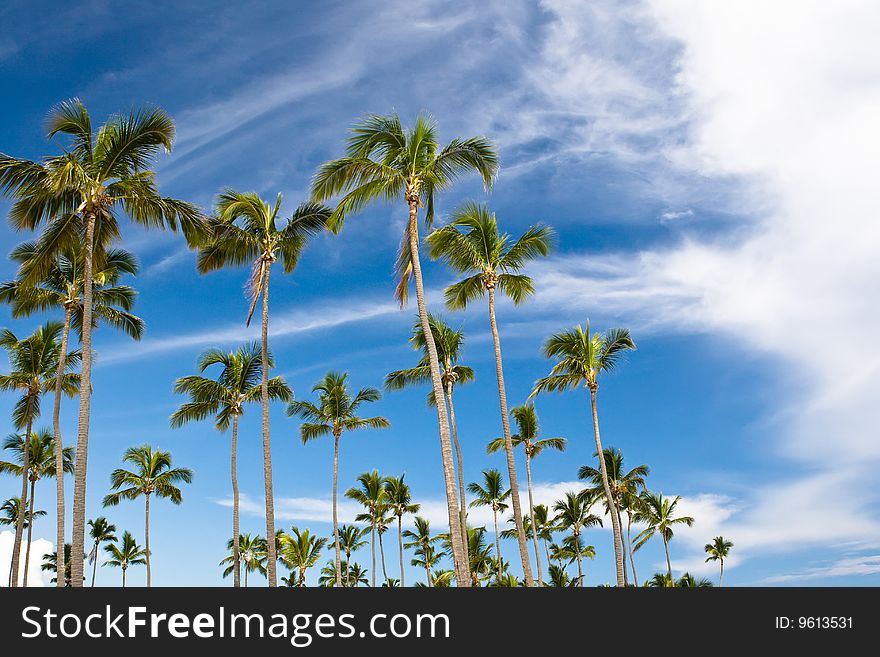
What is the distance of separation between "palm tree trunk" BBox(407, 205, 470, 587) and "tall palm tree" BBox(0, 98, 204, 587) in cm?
647

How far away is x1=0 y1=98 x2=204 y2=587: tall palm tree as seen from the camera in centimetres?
1822

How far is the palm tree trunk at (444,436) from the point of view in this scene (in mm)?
16828

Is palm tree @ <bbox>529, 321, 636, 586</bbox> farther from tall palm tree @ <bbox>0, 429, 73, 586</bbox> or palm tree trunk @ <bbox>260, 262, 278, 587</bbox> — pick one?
tall palm tree @ <bbox>0, 429, 73, 586</bbox>

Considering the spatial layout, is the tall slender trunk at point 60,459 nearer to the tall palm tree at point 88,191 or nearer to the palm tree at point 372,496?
the tall palm tree at point 88,191

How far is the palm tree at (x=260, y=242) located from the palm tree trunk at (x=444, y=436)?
6.13 meters

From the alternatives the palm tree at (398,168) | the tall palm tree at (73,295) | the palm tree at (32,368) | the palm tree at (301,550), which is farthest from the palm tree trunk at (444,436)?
the palm tree at (301,550)

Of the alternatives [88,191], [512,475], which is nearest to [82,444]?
[88,191]

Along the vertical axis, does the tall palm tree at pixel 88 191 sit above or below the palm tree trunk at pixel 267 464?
above

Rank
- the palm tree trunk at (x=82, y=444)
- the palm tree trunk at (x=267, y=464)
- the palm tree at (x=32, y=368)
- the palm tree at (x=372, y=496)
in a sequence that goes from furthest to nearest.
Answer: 1. the palm tree at (x=372, y=496)
2. the palm tree at (x=32, y=368)
3. the palm tree trunk at (x=267, y=464)
4. the palm tree trunk at (x=82, y=444)

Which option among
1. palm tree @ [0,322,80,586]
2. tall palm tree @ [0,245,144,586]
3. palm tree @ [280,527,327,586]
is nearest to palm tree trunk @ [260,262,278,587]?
tall palm tree @ [0,245,144,586]
